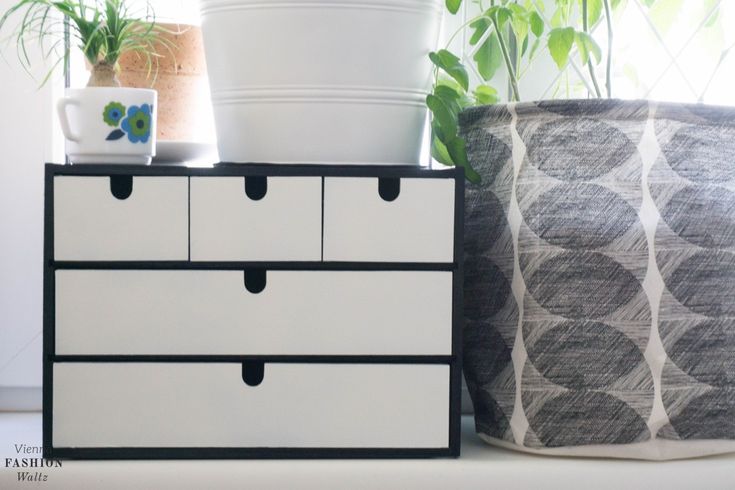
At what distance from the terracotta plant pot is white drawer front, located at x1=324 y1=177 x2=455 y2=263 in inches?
8.9

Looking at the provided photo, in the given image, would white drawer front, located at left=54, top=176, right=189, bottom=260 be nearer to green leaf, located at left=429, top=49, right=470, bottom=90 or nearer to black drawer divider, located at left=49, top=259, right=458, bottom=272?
black drawer divider, located at left=49, top=259, right=458, bottom=272

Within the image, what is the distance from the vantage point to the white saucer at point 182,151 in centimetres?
96

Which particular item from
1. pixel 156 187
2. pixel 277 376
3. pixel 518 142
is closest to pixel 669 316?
pixel 518 142

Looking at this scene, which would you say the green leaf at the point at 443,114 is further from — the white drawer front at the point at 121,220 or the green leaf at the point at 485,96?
the white drawer front at the point at 121,220

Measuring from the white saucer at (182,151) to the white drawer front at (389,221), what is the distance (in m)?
0.18

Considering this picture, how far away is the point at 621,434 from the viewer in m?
0.89

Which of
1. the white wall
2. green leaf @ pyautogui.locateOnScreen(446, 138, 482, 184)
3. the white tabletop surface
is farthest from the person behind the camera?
the white wall

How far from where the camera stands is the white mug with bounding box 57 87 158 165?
87 centimetres

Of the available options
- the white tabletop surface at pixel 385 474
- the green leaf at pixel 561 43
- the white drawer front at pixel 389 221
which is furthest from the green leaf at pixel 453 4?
the white tabletop surface at pixel 385 474

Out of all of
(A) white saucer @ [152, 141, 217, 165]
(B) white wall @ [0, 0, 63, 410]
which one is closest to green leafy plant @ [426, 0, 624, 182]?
(A) white saucer @ [152, 141, 217, 165]

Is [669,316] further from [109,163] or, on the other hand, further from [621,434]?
[109,163]

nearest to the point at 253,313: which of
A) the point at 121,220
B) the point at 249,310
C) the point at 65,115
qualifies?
the point at 249,310

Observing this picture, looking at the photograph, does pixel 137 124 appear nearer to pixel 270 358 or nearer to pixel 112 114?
pixel 112 114

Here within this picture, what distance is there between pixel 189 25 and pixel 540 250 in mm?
475
